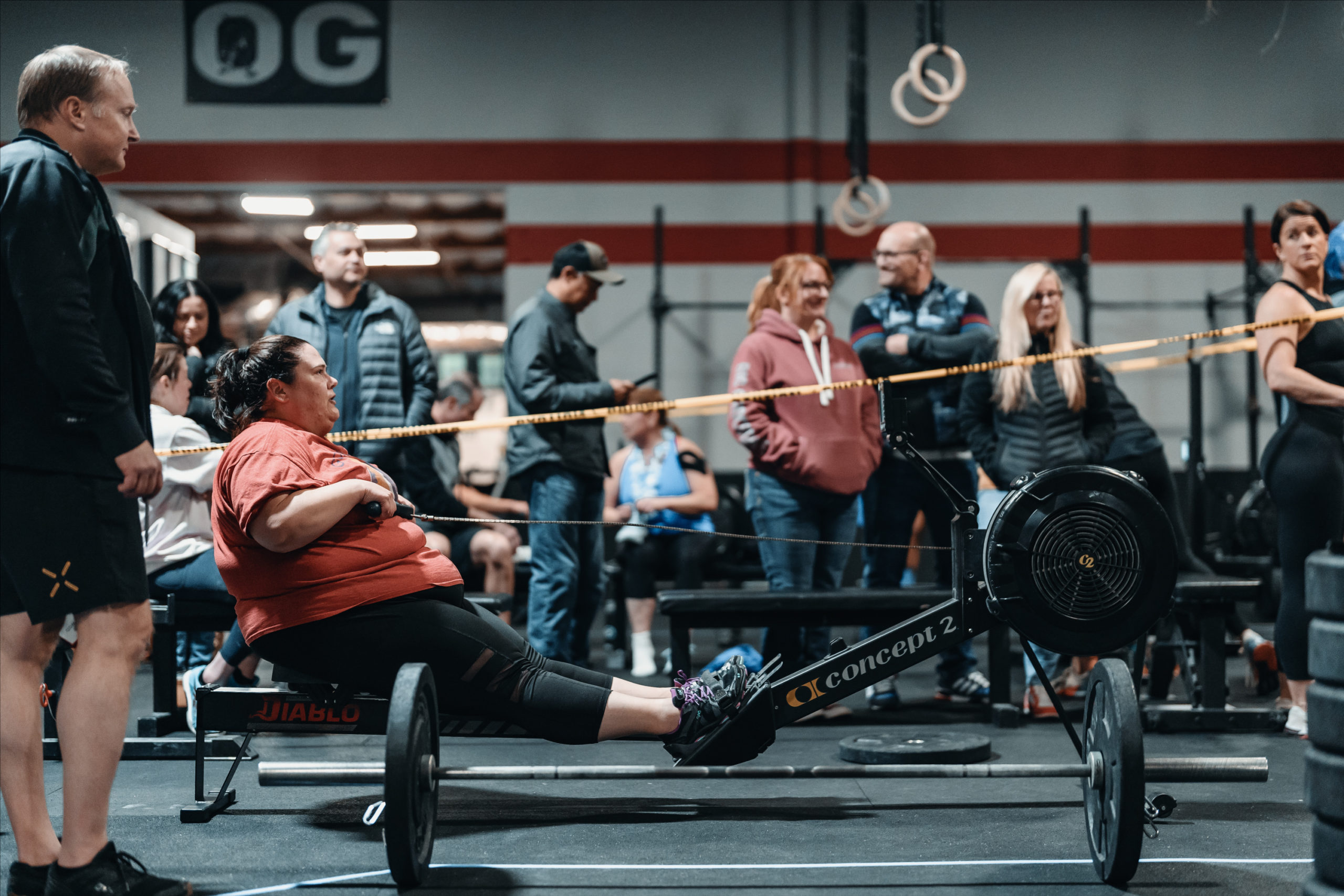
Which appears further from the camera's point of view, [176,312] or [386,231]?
[386,231]

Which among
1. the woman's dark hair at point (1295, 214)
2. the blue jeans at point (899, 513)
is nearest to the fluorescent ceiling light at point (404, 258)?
the blue jeans at point (899, 513)

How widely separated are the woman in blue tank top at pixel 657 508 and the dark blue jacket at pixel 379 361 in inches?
42.5

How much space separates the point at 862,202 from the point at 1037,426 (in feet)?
10.5

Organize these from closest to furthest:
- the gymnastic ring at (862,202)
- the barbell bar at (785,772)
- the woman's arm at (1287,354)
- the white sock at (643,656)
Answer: the barbell bar at (785,772), the woman's arm at (1287,354), the white sock at (643,656), the gymnastic ring at (862,202)

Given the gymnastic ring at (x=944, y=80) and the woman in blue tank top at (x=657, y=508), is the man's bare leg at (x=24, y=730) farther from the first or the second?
the gymnastic ring at (x=944, y=80)

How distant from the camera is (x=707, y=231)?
23.4ft

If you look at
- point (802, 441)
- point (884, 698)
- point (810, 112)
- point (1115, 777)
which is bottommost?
point (884, 698)

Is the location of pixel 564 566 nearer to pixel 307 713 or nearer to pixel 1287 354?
pixel 307 713

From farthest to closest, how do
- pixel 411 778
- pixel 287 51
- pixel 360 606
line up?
pixel 287 51 → pixel 360 606 → pixel 411 778

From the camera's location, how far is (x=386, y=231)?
35.6ft

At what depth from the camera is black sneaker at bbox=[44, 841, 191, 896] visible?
6.23ft

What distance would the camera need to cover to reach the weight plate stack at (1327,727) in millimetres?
1660

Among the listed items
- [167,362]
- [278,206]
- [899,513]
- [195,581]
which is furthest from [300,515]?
[278,206]

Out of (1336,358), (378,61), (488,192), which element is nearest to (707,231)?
(488,192)
